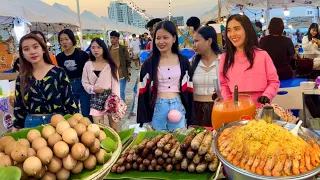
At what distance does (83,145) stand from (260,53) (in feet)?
5.41

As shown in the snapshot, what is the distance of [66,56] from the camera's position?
4.57m

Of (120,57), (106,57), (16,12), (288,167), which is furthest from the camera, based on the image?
(16,12)

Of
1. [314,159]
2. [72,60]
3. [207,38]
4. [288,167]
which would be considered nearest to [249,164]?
[288,167]

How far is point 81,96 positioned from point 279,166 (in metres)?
4.02

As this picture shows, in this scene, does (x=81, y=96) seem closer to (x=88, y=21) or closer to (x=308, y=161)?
(x=308, y=161)

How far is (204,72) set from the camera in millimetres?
3039

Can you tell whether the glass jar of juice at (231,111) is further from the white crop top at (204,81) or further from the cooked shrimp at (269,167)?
the white crop top at (204,81)

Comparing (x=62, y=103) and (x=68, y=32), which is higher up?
(x=68, y=32)

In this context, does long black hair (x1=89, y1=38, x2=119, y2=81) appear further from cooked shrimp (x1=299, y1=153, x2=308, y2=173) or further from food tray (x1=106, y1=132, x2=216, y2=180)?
cooked shrimp (x1=299, y1=153, x2=308, y2=173)

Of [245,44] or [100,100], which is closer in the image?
[245,44]

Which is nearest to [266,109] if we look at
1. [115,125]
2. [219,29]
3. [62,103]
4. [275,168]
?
[275,168]

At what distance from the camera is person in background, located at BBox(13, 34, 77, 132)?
7.99 ft

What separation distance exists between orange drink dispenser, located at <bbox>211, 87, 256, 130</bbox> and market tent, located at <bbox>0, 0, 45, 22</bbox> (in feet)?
20.9

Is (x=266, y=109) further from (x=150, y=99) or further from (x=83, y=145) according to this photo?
(x=150, y=99)
